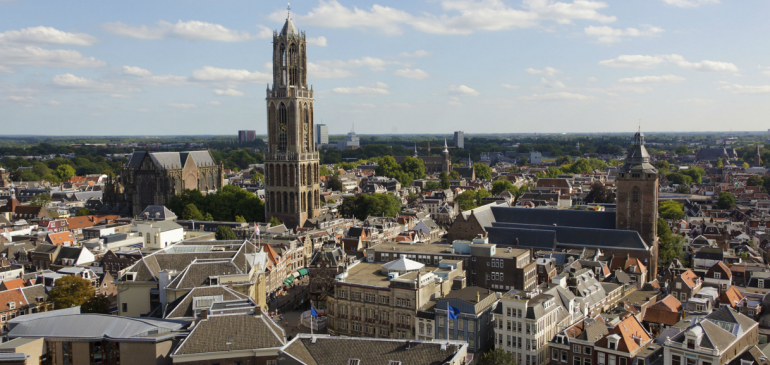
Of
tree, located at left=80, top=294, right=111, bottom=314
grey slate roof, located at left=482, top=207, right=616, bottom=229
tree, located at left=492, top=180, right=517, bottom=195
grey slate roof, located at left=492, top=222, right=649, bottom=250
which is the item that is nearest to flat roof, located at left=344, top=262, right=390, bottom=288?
tree, located at left=80, top=294, right=111, bottom=314

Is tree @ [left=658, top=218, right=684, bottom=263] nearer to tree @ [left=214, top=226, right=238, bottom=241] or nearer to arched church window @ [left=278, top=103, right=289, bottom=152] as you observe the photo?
tree @ [left=214, top=226, right=238, bottom=241]

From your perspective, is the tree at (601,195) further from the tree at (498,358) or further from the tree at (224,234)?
the tree at (498,358)

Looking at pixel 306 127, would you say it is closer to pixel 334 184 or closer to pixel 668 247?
pixel 668 247

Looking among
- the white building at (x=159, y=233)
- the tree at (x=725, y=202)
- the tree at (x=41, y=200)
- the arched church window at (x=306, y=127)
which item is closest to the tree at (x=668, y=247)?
the tree at (x=725, y=202)

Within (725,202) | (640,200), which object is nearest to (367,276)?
(640,200)

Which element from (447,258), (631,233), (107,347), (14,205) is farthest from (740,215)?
(14,205)
